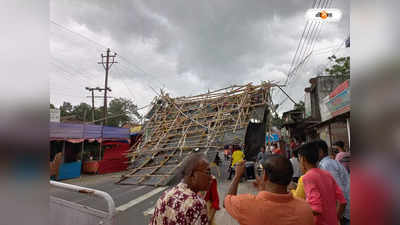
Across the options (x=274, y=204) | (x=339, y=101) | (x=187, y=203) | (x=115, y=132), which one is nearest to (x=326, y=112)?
→ (x=339, y=101)

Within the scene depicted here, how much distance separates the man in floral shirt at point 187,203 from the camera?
1.49m

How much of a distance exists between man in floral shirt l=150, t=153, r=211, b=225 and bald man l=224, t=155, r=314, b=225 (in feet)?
0.81

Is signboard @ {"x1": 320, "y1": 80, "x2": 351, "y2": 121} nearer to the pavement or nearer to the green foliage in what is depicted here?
the pavement

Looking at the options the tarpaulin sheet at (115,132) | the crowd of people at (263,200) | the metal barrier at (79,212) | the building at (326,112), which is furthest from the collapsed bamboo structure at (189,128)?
the crowd of people at (263,200)

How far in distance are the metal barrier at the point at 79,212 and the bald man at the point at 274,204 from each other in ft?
4.21

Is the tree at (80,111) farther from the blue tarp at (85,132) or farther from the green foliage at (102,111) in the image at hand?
the blue tarp at (85,132)

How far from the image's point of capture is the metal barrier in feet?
6.89

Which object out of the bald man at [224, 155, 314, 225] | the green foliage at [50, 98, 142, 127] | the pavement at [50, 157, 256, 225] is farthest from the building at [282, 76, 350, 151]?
the green foliage at [50, 98, 142, 127]

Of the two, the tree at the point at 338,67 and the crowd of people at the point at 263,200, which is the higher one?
the tree at the point at 338,67
